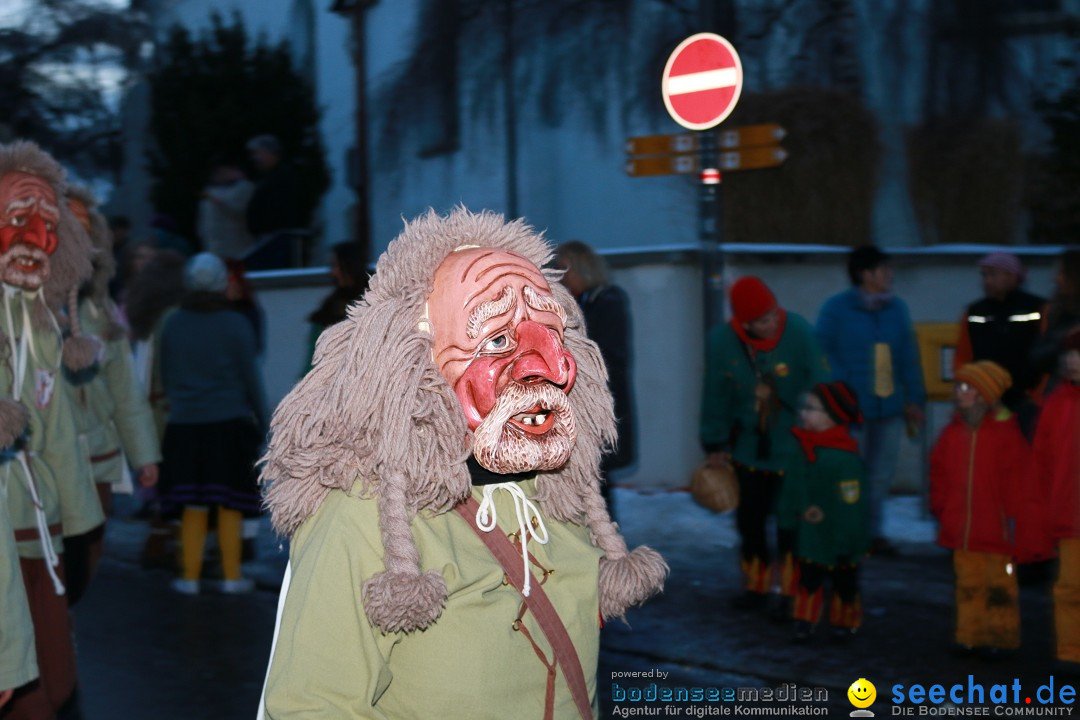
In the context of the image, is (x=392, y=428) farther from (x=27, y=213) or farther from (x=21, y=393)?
(x=27, y=213)

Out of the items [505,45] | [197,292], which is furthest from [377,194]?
[197,292]

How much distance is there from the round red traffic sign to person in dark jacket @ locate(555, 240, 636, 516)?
53.5 inches

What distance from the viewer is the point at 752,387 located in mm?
6500

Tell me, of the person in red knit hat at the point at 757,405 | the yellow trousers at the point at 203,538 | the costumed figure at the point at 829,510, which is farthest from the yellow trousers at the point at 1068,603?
the yellow trousers at the point at 203,538

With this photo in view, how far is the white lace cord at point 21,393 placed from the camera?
4.15 m

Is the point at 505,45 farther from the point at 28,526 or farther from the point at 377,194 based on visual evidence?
the point at 28,526

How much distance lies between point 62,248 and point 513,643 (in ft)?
10.2

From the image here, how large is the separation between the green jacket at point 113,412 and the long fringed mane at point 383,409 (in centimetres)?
324

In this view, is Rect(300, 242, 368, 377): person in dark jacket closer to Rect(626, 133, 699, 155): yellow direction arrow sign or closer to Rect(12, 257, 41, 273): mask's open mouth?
Rect(626, 133, 699, 155): yellow direction arrow sign

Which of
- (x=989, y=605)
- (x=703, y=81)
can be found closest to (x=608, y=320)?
(x=703, y=81)

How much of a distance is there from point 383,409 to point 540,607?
0.44 metres

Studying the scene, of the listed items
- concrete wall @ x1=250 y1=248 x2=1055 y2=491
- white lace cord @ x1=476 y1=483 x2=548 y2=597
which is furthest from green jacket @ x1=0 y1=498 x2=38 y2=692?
concrete wall @ x1=250 y1=248 x2=1055 y2=491

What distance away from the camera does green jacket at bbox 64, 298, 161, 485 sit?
17.4ft

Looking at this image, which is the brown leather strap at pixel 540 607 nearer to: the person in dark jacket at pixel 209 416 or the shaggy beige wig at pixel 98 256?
the shaggy beige wig at pixel 98 256
